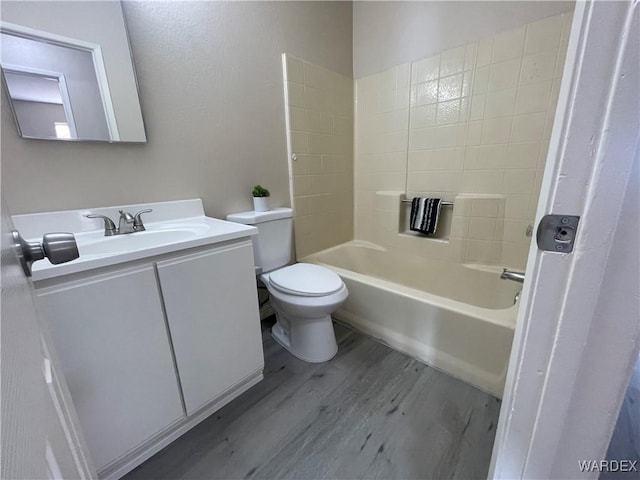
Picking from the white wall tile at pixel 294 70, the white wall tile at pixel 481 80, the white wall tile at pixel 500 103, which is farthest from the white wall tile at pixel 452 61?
the white wall tile at pixel 294 70

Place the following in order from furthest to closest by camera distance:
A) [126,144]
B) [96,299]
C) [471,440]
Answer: [126,144] < [471,440] < [96,299]

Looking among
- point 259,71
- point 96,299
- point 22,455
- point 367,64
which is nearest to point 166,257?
point 96,299

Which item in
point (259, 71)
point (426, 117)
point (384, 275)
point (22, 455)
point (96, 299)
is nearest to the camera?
point (22, 455)

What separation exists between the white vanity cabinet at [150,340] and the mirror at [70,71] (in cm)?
68

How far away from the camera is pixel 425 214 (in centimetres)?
191

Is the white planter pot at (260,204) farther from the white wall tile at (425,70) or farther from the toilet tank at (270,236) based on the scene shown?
the white wall tile at (425,70)

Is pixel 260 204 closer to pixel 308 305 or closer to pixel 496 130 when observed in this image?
pixel 308 305

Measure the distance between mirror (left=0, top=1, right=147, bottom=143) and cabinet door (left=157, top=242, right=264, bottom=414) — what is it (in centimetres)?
71

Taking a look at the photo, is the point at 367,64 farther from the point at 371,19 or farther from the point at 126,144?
the point at 126,144

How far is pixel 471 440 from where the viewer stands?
1.02 meters

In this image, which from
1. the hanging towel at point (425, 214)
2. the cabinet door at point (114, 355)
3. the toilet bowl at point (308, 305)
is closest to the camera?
the cabinet door at point (114, 355)

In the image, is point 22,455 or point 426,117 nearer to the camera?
point 22,455

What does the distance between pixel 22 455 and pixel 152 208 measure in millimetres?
1256

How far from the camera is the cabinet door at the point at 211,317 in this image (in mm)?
948
